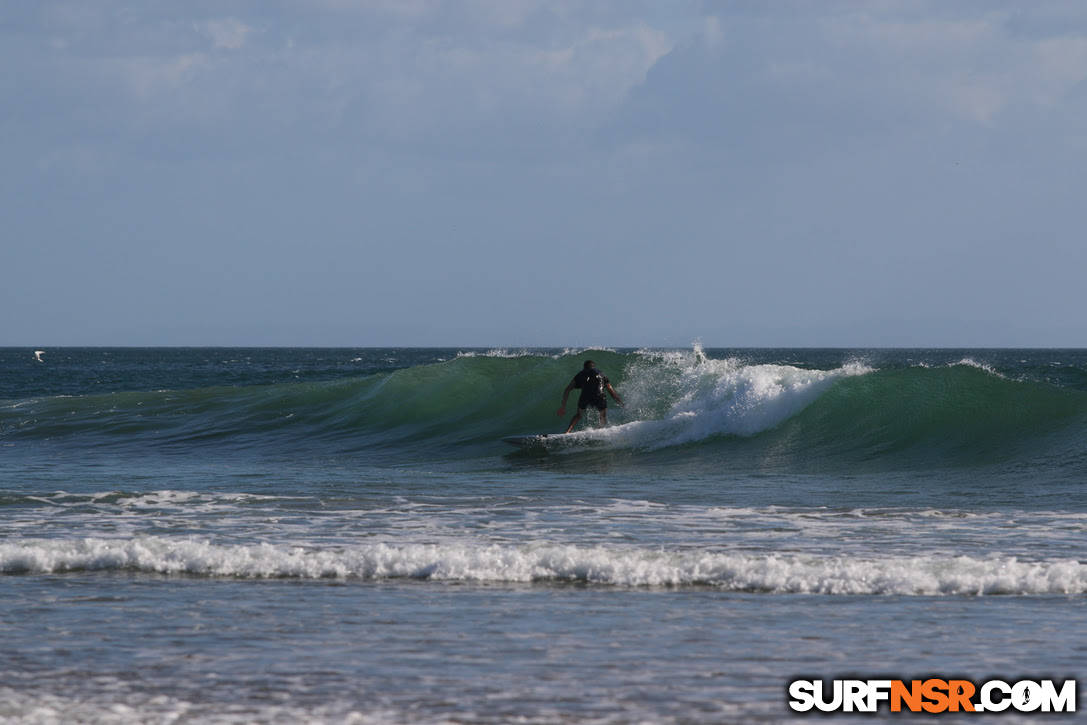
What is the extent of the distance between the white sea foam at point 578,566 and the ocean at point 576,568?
0.03 metres

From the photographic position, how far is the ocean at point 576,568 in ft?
18.3

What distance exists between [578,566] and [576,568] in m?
0.03

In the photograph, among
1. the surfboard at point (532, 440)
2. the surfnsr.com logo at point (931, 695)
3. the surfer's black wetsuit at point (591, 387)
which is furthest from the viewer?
the surfer's black wetsuit at point (591, 387)

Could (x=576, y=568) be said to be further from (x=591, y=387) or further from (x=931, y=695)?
(x=591, y=387)

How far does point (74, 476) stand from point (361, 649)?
10561mm

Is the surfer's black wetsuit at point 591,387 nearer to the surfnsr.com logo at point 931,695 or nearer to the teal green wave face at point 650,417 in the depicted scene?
the teal green wave face at point 650,417

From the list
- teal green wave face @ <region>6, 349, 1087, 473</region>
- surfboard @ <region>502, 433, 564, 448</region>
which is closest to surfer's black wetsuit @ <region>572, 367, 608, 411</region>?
teal green wave face @ <region>6, 349, 1087, 473</region>

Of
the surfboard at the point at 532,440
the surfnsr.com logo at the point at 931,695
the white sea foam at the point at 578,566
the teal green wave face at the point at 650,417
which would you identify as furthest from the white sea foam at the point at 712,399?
the surfnsr.com logo at the point at 931,695

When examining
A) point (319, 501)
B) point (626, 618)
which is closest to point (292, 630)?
point (626, 618)

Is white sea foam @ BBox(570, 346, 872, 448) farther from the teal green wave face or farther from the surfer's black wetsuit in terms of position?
the surfer's black wetsuit

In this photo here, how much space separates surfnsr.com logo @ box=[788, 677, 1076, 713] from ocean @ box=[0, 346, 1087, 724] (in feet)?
0.35

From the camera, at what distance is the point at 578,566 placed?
8398mm

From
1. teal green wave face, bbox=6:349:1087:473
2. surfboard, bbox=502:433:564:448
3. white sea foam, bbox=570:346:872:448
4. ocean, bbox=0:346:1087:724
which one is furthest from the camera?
white sea foam, bbox=570:346:872:448

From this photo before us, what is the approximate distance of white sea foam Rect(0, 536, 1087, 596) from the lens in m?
7.86
